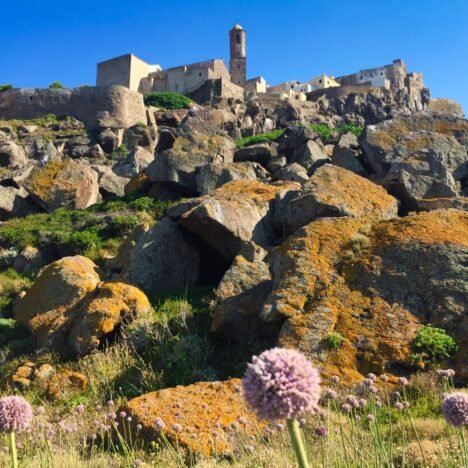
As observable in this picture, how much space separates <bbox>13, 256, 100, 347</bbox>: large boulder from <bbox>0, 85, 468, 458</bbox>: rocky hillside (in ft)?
0.12

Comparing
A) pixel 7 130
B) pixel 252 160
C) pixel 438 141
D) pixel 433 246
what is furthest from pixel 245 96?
pixel 433 246

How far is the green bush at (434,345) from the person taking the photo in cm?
614

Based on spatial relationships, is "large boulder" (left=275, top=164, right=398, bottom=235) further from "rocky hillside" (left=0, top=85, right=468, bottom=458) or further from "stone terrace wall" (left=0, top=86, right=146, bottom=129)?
"stone terrace wall" (left=0, top=86, right=146, bottom=129)

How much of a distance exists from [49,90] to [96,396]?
56.7m

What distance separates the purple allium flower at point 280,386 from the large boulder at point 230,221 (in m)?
7.41

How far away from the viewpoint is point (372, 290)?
6965mm

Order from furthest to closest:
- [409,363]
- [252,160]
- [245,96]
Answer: [245,96], [252,160], [409,363]

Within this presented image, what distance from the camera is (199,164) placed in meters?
17.0

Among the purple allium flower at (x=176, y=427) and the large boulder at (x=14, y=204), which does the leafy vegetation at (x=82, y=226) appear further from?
the purple allium flower at (x=176, y=427)

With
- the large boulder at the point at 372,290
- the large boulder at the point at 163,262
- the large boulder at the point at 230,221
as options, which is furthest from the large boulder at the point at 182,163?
the large boulder at the point at 372,290

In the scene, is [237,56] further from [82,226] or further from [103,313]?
[103,313]

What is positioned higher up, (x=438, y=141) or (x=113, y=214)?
(x=438, y=141)

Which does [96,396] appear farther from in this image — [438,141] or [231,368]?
[438,141]

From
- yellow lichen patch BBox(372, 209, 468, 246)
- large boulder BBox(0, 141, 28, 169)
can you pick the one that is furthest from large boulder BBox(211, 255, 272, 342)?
large boulder BBox(0, 141, 28, 169)
